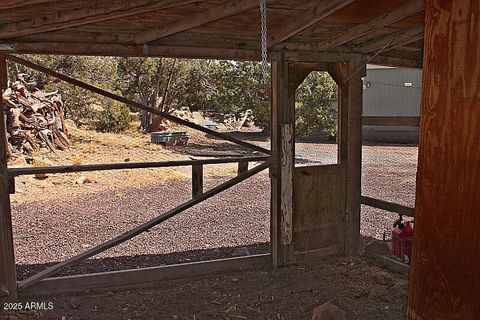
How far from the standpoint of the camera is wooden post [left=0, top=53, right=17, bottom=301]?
4148 millimetres

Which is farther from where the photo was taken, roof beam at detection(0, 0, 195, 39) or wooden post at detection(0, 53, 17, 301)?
wooden post at detection(0, 53, 17, 301)

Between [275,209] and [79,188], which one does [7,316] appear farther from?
[79,188]

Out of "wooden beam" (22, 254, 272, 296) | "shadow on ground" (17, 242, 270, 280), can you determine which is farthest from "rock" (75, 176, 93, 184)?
"wooden beam" (22, 254, 272, 296)

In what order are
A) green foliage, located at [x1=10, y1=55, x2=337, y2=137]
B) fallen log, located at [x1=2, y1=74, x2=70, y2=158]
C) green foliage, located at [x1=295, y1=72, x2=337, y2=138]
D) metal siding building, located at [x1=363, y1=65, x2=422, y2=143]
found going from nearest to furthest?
fallen log, located at [x1=2, y1=74, x2=70, y2=158] < green foliage, located at [x1=295, y1=72, x2=337, y2=138] < green foliage, located at [x1=10, y1=55, x2=337, y2=137] < metal siding building, located at [x1=363, y1=65, x2=422, y2=143]

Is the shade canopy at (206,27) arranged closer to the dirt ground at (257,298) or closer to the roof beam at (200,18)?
the roof beam at (200,18)

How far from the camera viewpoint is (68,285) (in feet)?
15.1

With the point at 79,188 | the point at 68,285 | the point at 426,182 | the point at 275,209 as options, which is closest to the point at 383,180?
the point at 275,209

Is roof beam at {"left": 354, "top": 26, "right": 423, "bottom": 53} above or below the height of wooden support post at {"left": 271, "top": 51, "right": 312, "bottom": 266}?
above

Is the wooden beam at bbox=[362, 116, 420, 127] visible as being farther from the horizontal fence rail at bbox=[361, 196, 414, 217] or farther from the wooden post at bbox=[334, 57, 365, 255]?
the horizontal fence rail at bbox=[361, 196, 414, 217]

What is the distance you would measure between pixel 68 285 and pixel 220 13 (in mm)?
3205

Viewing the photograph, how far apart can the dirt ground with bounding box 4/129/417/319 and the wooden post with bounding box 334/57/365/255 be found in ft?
1.20

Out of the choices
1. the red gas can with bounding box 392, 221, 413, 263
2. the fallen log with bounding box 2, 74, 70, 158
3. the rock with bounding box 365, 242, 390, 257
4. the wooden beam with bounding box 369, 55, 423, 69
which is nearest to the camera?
the red gas can with bounding box 392, 221, 413, 263

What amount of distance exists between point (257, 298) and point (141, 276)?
1.35m

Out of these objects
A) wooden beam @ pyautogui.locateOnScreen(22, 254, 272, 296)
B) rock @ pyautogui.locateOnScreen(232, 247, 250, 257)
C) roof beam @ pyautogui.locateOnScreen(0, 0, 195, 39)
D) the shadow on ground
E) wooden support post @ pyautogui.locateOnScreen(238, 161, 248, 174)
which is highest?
roof beam @ pyautogui.locateOnScreen(0, 0, 195, 39)
